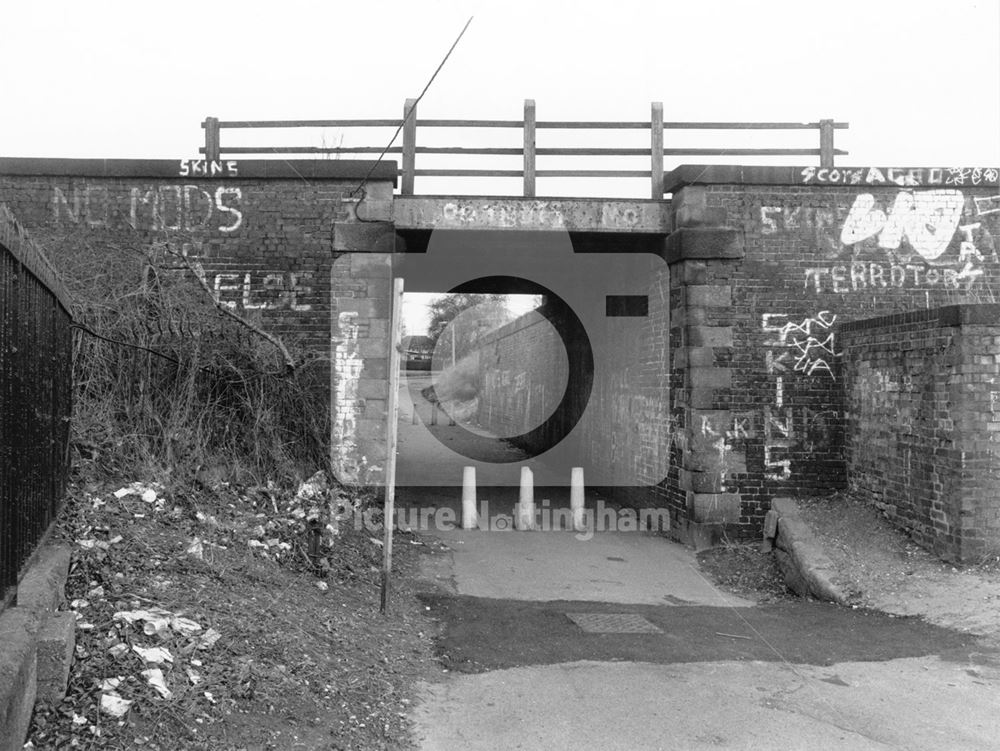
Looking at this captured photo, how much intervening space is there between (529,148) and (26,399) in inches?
313

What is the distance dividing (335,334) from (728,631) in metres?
6.09

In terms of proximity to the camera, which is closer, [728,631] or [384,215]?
[728,631]

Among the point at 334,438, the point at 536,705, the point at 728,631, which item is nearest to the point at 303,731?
the point at 536,705

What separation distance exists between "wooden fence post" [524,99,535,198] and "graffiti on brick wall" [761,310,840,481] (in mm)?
3482

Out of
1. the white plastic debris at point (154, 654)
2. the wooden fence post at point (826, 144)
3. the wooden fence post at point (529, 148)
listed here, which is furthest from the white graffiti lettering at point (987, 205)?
the white plastic debris at point (154, 654)

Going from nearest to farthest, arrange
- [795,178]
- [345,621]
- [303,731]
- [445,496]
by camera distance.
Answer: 1. [303,731]
2. [345,621]
3. [795,178]
4. [445,496]

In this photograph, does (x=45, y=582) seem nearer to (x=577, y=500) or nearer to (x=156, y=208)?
(x=156, y=208)

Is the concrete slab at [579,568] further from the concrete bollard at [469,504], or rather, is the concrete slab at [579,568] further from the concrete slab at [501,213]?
the concrete slab at [501,213]

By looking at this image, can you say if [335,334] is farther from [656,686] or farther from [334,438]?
[656,686]

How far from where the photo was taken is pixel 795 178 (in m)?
10.8

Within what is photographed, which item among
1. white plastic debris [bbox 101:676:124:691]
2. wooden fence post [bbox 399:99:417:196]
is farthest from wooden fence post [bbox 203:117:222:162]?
white plastic debris [bbox 101:676:124:691]

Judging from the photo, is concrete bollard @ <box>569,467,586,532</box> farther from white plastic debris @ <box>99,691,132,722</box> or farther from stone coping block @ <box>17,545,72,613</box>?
white plastic debris @ <box>99,691,132,722</box>

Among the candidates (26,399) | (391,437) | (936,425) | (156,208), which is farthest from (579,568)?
(156,208)

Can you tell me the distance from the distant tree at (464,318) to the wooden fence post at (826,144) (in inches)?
1721
